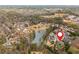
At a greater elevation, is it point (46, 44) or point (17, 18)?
point (17, 18)

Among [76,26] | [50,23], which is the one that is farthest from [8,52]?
[76,26]

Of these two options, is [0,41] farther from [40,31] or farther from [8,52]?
[40,31]

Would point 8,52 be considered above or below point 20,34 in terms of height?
below

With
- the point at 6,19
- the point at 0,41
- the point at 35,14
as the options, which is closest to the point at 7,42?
the point at 0,41

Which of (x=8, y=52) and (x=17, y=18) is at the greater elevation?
(x=17, y=18)

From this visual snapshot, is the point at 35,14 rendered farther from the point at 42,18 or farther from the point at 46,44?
the point at 46,44

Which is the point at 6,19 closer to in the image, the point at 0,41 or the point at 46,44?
the point at 0,41
